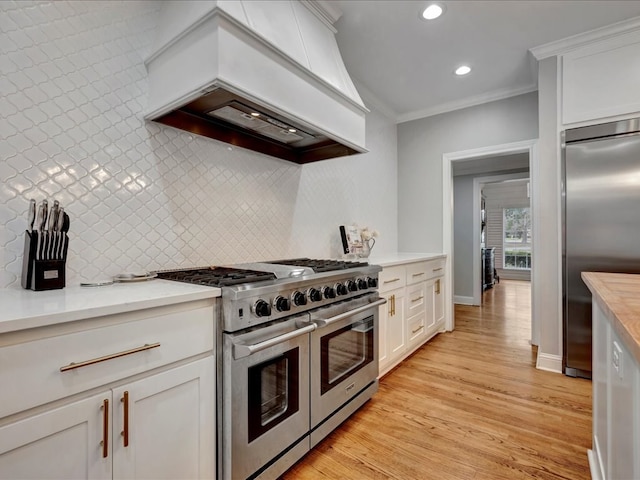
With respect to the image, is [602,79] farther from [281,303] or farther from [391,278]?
[281,303]

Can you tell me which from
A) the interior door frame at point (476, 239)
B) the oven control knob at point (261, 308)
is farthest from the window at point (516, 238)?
the oven control knob at point (261, 308)

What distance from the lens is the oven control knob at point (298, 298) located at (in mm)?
1564

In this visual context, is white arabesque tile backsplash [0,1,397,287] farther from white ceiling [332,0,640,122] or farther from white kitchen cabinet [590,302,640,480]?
white kitchen cabinet [590,302,640,480]

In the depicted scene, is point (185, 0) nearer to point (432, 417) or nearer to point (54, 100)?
point (54, 100)

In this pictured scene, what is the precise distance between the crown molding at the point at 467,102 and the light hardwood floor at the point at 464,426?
8.85 ft

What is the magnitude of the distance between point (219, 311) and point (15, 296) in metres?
0.69

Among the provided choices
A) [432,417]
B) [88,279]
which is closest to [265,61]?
[88,279]

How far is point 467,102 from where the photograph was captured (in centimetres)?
369

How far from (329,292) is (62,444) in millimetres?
1207

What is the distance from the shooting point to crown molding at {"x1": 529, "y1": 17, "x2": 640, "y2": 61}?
2.44 meters

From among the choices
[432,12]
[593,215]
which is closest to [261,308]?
[432,12]

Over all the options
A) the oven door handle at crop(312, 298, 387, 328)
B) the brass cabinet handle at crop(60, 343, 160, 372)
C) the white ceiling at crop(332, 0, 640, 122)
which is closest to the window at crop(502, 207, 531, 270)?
the white ceiling at crop(332, 0, 640, 122)

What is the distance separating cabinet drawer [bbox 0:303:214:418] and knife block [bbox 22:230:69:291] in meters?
0.51

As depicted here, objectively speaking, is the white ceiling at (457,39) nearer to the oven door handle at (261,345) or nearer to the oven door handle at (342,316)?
the oven door handle at (342,316)
